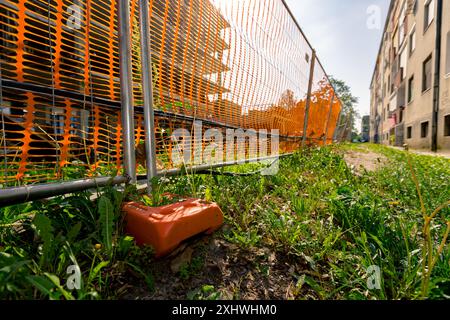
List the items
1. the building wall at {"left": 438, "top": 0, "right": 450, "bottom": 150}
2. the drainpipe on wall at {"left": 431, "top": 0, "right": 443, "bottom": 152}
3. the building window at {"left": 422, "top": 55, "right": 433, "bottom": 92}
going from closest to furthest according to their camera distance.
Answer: the building wall at {"left": 438, "top": 0, "right": 450, "bottom": 150} < the drainpipe on wall at {"left": 431, "top": 0, "right": 443, "bottom": 152} < the building window at {"left": 422, "top": 55, "right": 433, "bottom": 92}

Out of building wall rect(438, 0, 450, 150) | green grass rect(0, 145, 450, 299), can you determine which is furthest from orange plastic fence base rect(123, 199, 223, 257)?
building wall rect(438, 0, 450, 150)

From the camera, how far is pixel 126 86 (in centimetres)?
156

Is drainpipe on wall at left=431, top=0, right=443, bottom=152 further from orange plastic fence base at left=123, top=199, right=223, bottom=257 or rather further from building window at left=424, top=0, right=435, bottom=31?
orange plastic fence base at left=123, top=199, right=223, bottom=257

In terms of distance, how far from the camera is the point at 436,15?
412 inches

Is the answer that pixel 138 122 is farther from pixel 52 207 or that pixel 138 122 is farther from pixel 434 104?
pixel 434 104

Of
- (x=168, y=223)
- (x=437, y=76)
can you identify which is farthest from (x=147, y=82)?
(x=437, y=76)

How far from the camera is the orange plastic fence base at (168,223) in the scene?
1.10m

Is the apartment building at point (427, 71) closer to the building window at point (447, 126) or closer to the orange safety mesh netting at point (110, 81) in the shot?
the building window at point (447, 126)

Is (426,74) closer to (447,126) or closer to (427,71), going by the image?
(427,71)

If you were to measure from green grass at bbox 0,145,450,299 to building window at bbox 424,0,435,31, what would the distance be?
14.6 meters

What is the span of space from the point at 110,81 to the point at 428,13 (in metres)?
16.9

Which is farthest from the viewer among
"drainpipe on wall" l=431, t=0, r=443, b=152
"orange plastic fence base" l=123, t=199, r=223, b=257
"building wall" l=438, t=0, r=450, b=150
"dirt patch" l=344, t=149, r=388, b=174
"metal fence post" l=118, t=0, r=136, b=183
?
"drainpipe on wall" l=431, t=0, r=443, b=152

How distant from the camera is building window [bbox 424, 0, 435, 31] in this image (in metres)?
11.6
